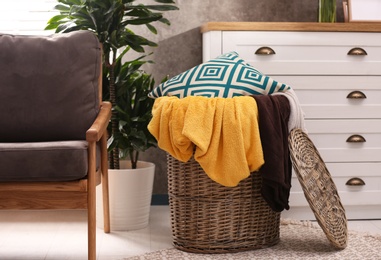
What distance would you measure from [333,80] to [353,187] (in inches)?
22.9

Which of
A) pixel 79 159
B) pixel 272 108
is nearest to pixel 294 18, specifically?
pixel 272 108

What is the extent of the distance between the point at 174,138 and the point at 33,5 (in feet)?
5.10

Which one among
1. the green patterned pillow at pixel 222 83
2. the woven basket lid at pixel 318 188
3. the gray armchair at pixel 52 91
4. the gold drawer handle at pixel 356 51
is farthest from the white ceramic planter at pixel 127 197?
the gold drawer handle at pixel 356 51

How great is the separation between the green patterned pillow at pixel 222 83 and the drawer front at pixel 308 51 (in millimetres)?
487

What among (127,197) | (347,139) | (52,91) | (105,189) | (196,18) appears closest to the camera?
(52,91)

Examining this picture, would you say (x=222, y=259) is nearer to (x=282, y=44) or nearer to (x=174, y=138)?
(x=174, y=138)

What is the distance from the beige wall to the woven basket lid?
1.13m

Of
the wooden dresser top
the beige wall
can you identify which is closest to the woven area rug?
the wooden dresser top

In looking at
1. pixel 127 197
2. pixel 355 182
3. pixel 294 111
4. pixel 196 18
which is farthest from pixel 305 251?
pixel 196 18

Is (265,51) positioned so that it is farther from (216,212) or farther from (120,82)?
(216,212)

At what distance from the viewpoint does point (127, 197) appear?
3.25m

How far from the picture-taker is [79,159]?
2445 mm

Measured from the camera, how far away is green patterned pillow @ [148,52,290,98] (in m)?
2.80

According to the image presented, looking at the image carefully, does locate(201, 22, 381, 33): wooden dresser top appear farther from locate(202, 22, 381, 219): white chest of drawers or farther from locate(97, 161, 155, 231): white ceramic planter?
locate(97, 161, 155, 231): white ceramic planter
